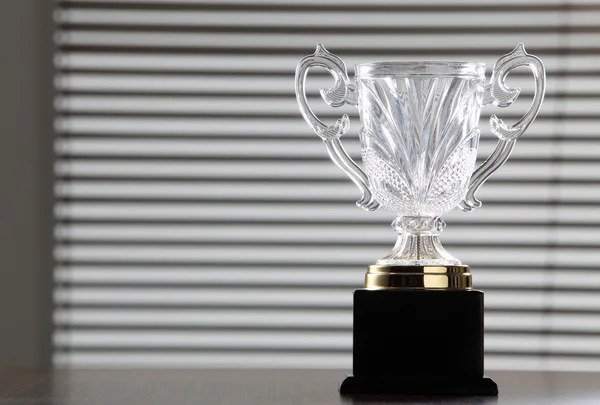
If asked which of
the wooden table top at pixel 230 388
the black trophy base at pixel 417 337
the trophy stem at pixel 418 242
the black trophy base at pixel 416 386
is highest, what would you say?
the trophy stem at pixel 418 242

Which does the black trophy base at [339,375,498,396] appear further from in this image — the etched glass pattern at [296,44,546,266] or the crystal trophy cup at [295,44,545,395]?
the etched glass pattern at [296,44,546,266]

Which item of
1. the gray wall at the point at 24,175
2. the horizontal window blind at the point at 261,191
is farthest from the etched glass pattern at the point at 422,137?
the gray wall at the point at 24,175

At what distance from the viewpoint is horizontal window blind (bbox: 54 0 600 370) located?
2291mm

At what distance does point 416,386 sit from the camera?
0.98 m

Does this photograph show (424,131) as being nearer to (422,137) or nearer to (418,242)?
(422,137)

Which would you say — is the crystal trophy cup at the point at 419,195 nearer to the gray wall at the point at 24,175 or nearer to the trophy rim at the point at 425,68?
the trophy rim at the point at 425,68

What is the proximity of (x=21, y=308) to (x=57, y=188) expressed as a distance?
287 mm

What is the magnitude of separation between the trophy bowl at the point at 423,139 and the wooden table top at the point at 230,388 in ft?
0.43

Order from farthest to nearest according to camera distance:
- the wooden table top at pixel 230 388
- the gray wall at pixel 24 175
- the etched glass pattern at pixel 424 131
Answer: the gray wall at pixel 24 175 < the etched glass pattern at pixel 424 131 < the wooden table top at pixel 230 388

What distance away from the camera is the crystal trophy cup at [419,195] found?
996 millimetres

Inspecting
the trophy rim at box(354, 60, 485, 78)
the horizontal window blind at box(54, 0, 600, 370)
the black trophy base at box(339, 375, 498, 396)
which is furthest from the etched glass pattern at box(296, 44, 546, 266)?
the horizontal window blind at box(54, 0, 600, 370)

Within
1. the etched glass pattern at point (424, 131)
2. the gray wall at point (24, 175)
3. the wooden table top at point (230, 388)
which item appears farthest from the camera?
the gray wall at point (24, 175)

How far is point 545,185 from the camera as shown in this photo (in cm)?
231

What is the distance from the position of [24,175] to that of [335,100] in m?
1.33
